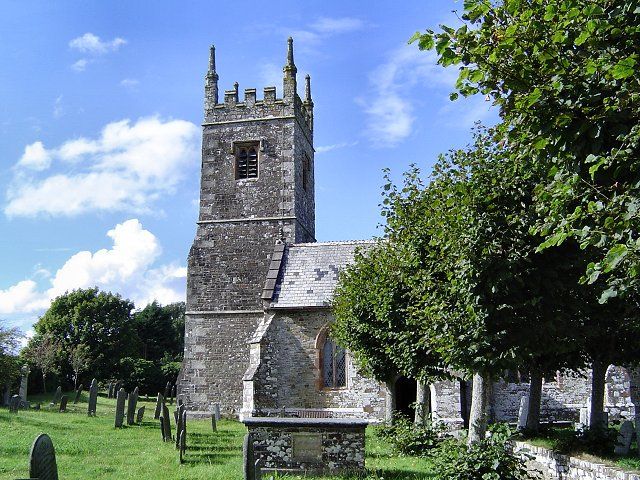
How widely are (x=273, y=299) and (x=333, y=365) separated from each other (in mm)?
3719

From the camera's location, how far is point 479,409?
1180cm

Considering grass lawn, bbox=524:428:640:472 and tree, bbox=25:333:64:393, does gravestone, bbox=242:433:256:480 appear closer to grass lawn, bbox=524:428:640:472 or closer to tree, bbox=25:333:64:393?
grass lawn, bbox=524:428:640:472

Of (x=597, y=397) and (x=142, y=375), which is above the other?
(x=597, y=397)

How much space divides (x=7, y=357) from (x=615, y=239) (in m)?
30.3

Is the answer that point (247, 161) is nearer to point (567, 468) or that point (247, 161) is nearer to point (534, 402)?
point (534, 402)

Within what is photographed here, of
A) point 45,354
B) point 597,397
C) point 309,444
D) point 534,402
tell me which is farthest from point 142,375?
A: point 597,397

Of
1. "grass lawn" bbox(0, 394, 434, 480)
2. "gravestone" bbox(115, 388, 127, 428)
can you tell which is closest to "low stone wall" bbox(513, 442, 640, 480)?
"grass lawn" bbox(0, 394, 434, 480)

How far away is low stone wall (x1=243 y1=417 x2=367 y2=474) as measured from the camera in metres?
12.6

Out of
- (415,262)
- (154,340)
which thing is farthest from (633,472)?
(154,340)

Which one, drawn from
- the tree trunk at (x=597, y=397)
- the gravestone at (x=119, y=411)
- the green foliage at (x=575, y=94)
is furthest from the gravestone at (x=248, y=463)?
the gravestone at (x=119, y=411)

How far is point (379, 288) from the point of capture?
17781mm

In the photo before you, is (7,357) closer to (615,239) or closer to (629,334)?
(629,334)

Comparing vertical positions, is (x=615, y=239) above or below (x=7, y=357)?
above

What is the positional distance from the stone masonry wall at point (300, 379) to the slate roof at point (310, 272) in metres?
0.56
